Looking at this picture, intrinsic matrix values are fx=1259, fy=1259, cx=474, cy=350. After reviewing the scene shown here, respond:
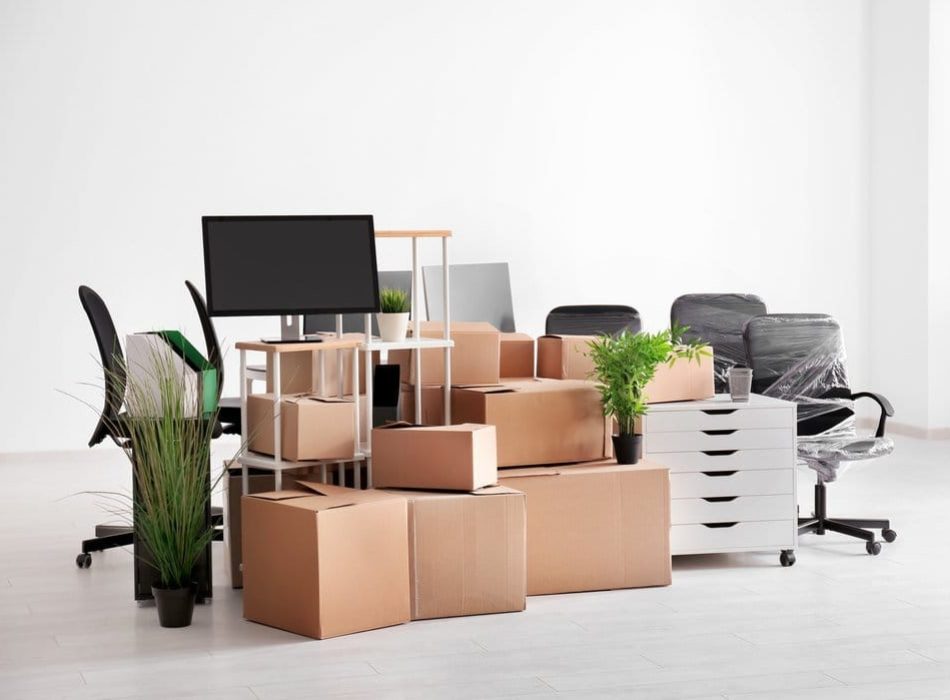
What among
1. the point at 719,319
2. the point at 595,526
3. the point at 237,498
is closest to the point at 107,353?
the point at 237,498

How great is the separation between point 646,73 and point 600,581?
4607 mm

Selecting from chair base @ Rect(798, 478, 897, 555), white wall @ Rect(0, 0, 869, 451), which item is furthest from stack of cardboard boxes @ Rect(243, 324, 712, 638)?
white wall @ Rect(0, 0, 869, 451)

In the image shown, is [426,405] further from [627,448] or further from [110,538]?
[110,538]

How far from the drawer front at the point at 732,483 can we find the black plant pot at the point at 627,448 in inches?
9.9

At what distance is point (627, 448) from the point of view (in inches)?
170

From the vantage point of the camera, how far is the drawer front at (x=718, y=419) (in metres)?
4.52

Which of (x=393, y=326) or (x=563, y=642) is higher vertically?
(x=393, y=326)

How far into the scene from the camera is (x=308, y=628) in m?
3.71

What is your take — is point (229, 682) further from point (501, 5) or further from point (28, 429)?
point (501, 5)

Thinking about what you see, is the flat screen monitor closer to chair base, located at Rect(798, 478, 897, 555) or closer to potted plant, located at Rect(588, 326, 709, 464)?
potted plant, located at Rect(588, 326, 709, 464)

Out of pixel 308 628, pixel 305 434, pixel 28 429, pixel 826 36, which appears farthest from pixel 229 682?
pixel 826 36

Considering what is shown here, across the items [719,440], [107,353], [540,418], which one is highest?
[107,353]

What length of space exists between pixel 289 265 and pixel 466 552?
1.09 meters

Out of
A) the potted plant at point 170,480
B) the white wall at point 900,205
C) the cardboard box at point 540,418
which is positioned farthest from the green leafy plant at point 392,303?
the white wall at point 900,205
